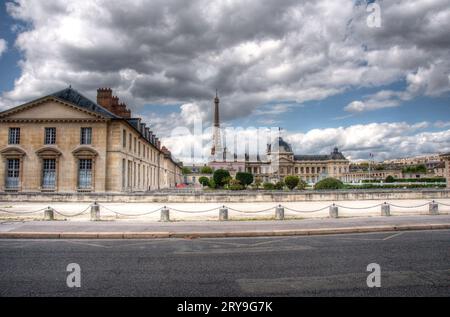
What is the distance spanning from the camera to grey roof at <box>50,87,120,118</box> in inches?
1292

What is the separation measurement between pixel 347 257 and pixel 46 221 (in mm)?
13510

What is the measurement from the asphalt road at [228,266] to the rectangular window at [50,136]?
23734mm

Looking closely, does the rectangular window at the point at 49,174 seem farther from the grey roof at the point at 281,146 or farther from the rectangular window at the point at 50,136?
the grey roof at the point at 281,146

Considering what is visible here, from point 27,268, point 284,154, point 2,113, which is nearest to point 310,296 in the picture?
point 27,268

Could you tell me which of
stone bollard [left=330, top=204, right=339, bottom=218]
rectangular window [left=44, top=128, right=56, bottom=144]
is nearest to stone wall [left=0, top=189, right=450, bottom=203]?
rectangular window [left=44, top=128, right=56, bottom=144]

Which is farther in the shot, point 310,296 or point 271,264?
point 271,264

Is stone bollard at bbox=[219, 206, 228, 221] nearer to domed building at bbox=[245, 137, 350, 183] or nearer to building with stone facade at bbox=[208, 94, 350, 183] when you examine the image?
building with stone facade at bbox=[208, 94, 350, 183]

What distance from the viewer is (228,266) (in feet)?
24.5

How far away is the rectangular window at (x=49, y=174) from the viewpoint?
3191 centimetres

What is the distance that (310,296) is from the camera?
547cm

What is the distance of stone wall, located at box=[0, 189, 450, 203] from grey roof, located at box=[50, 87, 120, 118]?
35.7 feet

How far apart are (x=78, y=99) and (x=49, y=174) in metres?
8.21

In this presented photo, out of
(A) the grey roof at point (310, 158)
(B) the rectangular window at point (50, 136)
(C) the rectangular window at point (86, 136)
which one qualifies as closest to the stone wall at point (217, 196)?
(B) the rectangular window at point (50, 136)
